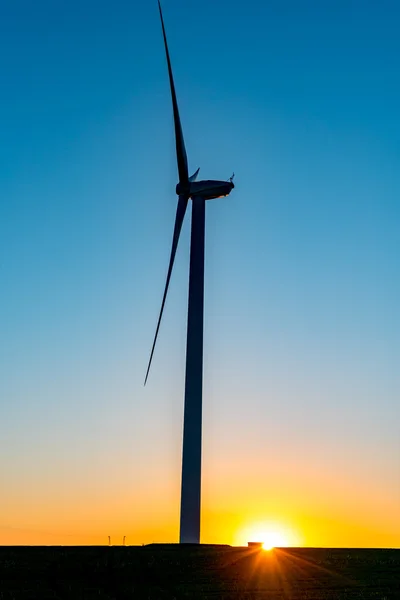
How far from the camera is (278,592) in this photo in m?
39.9

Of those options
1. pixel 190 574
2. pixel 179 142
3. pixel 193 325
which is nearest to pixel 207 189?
pixel 179 142

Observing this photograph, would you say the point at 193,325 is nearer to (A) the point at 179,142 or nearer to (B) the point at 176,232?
(B) the point at 176,232

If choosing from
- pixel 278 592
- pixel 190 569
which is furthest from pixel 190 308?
pixel 278 592

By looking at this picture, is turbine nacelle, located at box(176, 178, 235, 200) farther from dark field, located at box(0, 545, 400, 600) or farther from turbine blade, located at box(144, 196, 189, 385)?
dark field, located at box(0, 545, 400, 600)

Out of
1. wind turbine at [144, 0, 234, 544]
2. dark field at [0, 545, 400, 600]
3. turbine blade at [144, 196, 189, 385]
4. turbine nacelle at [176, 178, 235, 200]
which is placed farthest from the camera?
turbine nacelle at [176, 178, 235, 200]

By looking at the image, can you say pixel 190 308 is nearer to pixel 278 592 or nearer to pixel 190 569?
pixel 190 569

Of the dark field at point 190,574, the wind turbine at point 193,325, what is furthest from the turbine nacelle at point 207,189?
the dark field at point 190,574

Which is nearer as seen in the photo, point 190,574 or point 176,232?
point 190,574

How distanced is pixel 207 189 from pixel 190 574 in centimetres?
3808

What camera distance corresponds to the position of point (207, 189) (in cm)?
7212

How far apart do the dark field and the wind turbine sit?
7581 mm

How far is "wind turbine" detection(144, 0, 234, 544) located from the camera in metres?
59.2

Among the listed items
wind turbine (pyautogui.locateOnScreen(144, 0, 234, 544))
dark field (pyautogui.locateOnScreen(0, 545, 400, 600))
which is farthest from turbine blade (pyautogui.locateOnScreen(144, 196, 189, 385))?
dark field (pyautogui.locateOnScreen(0, 545, 400, 600))

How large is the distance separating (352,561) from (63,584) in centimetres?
1873
